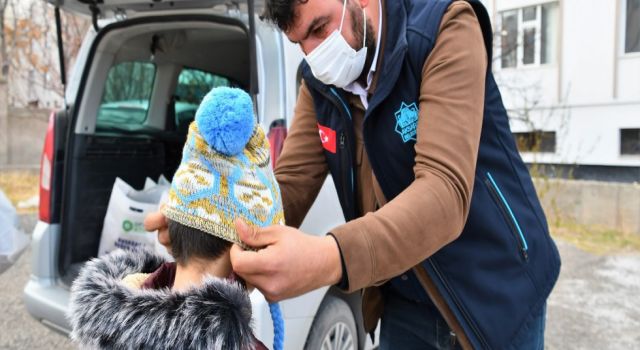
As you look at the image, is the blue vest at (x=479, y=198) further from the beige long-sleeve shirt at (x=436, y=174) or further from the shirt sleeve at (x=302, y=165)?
the shirt sleeve at (x=302, y=165)

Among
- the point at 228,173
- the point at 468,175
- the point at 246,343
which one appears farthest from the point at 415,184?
the point at 246,343

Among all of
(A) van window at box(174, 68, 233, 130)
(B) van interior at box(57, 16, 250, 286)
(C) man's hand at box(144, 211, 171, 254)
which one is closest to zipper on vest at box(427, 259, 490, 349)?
(C) man's hand at box(144, 211, 171, 254)

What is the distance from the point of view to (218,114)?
3.17 ft

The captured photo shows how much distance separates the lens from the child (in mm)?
1005

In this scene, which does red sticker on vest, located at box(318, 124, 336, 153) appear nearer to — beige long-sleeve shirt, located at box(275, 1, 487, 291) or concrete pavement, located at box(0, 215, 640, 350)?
beige long-sleeve shirt, located at box(275, 1, 487, 291)

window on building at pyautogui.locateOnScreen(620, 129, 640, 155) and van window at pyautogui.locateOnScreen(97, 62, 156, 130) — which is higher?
van window at pyautogui.locateOnScreen(97, 62, 156, 130)

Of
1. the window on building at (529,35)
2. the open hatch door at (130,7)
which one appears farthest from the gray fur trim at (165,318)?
the window on building at (529,35)

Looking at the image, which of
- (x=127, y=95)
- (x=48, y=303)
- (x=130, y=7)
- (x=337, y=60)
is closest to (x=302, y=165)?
(x=337, y=60)

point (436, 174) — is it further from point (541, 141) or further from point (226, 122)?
point (541, 141)

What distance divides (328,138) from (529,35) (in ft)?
34.6

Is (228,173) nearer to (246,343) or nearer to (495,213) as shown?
(246,343)

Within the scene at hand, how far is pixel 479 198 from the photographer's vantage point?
1.29m

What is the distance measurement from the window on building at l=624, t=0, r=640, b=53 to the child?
32.6 ft

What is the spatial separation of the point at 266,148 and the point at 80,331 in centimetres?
56
